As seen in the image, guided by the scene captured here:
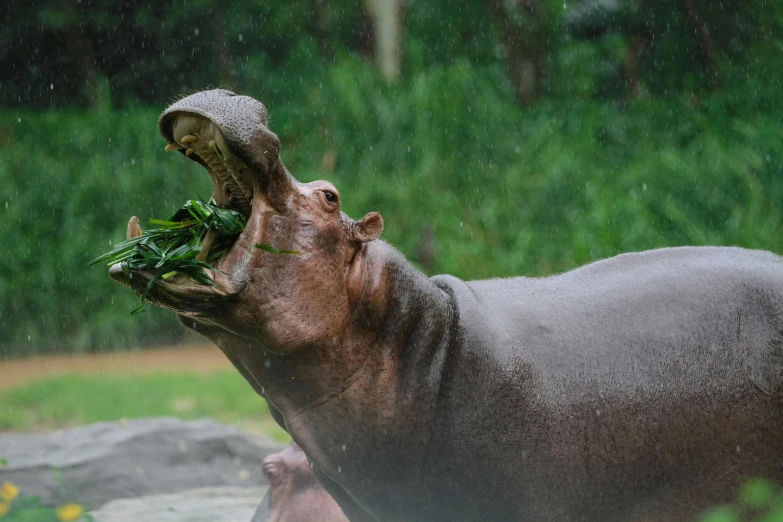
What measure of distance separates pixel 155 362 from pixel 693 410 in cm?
904

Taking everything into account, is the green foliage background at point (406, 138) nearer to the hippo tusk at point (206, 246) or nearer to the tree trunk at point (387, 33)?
the tree trunk at point (387, 33)

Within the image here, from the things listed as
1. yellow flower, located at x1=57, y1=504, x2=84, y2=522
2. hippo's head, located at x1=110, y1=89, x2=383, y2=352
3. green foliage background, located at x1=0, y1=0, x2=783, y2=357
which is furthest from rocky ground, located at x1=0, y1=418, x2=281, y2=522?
green foliage background, located at x1=0, y1=0, x2=783, y2=357

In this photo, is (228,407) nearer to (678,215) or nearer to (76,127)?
(678,215)

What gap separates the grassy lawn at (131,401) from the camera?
27.6ft

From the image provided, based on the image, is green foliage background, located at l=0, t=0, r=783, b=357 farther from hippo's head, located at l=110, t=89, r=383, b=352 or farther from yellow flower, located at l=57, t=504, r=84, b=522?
hippo's head, located at l=110, t=89, r=383, b=352

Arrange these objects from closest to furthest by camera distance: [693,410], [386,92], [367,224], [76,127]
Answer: [367,224]
[693,410]
[386,92]
[76,127]

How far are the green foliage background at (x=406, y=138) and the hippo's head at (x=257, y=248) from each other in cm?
593

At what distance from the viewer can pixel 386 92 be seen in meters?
11.2

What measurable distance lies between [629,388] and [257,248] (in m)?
1.05

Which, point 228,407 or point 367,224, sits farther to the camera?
point 228,407

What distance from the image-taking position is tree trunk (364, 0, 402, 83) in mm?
12281

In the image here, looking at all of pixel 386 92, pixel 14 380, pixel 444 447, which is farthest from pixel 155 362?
pixel 444 447

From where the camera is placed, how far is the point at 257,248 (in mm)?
2410

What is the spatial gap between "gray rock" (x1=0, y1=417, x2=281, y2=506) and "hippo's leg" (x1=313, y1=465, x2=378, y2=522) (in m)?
2.35
